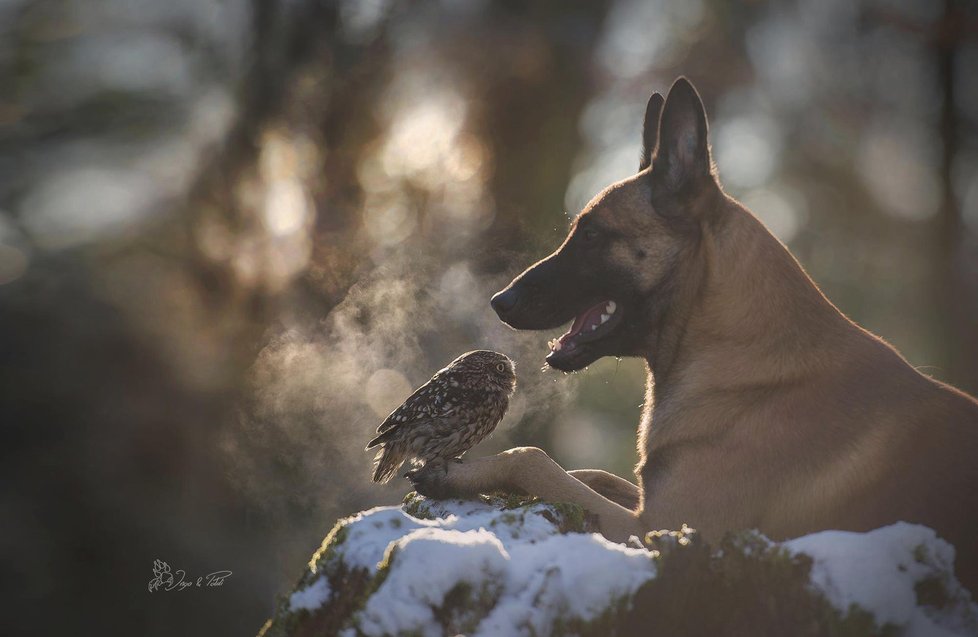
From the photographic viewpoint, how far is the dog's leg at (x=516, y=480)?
13.2ft

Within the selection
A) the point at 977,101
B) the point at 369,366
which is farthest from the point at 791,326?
the point at 977,101

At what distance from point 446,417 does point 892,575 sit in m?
3.07

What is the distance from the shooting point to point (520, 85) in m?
14.5

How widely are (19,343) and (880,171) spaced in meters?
12.9

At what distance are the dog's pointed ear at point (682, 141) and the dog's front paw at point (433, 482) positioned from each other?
190 centimetres

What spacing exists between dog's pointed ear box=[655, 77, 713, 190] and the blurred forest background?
4.26 meters

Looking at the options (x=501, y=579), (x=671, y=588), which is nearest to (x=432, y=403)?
(x=501, y=579)

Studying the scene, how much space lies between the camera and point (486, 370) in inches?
214

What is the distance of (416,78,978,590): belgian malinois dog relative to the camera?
3559 mm

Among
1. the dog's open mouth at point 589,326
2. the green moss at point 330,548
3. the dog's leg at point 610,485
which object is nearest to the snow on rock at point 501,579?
the green moss at point 330,548

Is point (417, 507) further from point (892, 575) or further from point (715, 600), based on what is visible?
point (892, 575)

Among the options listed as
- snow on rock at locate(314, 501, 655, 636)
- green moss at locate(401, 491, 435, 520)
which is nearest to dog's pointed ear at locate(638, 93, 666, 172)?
green moss at locate(401, 491, 435, 520)

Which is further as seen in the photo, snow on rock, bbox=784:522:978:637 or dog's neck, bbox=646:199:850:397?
dog's neck, bbox=646:199:850:397
